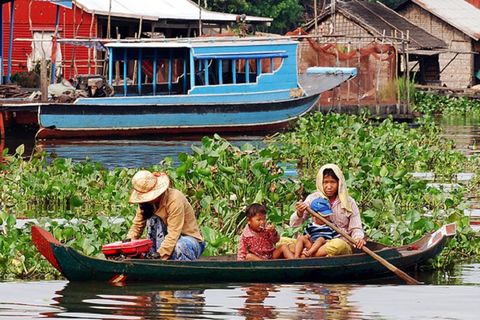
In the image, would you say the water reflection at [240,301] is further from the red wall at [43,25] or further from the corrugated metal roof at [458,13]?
the corrugated metal roof at [458,13]

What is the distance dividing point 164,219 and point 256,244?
0.76 metres

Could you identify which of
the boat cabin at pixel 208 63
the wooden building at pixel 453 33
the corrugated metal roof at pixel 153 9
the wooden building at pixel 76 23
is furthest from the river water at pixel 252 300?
the wooden building at pixel 453 33

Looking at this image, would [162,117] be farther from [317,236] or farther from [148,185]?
[148,185]

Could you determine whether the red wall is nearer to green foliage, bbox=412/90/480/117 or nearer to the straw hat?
green foliage, bbox=412/90/480/117

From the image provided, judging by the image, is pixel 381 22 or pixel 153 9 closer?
pixel 153 9

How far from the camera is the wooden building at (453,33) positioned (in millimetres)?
33562

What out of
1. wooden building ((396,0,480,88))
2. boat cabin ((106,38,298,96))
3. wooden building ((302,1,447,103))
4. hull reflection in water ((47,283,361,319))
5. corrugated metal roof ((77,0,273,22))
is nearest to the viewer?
hull reflection in water ((47,283,361,319))

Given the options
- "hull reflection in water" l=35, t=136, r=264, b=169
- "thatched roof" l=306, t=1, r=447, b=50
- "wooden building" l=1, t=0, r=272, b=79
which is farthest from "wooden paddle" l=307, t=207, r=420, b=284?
"thatched roof" l=306, t=1, r=447, b=50

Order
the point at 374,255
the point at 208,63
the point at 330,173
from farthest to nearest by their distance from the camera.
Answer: the point at 208,63 → the point at 330,173 → the point at 374,255

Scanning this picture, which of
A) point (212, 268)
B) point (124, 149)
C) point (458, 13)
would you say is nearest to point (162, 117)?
point (124, 149)

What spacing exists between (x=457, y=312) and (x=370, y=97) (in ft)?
59.5

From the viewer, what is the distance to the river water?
19.7 ft

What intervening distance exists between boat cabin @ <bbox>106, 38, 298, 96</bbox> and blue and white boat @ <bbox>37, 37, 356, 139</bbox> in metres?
0.02

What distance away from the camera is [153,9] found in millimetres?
26625
